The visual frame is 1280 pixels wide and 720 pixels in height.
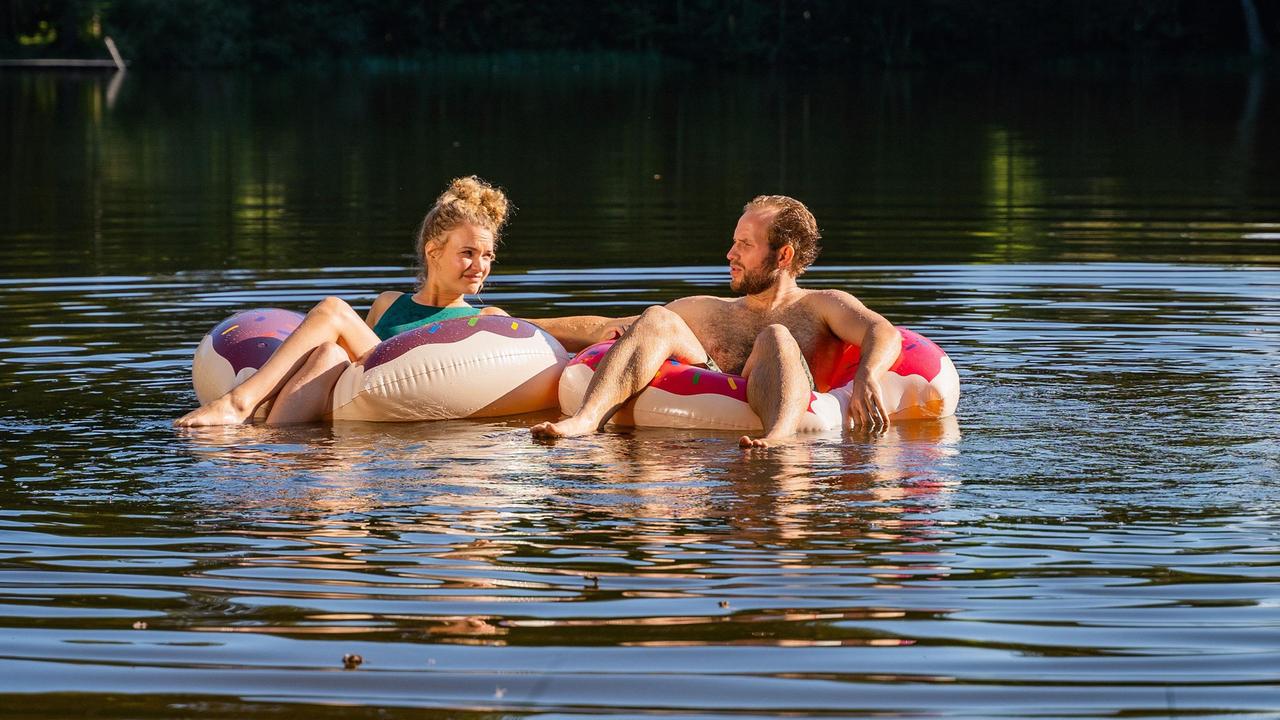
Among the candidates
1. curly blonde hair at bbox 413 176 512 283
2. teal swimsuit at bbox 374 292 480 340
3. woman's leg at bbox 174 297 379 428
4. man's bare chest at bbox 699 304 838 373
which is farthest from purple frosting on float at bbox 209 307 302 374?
man's bare chest at bbox 699 304 838 373

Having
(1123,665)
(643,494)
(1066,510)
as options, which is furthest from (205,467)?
(1123,665)

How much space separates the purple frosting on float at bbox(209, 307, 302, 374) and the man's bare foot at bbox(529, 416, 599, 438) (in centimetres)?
170

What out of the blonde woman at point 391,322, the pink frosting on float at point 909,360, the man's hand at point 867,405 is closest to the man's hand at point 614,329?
the blonde woman at point 391,322

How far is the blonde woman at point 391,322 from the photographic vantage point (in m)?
8.86

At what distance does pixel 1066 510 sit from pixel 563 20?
215ft

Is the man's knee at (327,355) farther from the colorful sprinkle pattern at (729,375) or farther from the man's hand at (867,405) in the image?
the man's hand at (867,405)

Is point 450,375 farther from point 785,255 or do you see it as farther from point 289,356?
point 785,255

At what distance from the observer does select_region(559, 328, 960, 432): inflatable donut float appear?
27.8 ft

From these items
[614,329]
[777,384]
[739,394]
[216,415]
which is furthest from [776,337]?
[216,415]

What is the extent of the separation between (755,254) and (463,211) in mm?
1471

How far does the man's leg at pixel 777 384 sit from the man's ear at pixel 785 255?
708 mm

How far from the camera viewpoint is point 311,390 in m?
8.91

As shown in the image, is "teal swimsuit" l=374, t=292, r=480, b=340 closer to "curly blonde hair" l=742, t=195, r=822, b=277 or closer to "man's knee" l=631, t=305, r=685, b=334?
"man's knee" l=631, t=305, r=685, b=334

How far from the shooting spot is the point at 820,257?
50.9 ft
